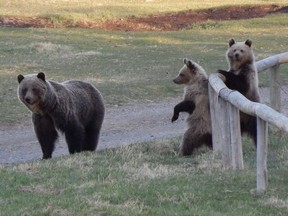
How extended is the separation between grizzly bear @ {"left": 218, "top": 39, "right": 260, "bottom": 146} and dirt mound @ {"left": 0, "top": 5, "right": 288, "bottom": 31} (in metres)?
18.9

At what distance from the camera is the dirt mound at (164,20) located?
29156 millimetres

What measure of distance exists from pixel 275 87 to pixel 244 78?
4.41 feet

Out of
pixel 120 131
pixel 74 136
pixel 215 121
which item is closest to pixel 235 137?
pixel 215 121

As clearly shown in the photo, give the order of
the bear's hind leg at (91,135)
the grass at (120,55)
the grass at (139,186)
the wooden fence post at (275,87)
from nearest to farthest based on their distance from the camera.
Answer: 1. the grass at (139,186)
2. the wooden fence post at (275,87)
3. the bear's hind leg at (91,135)
4. the grass at (120,55)

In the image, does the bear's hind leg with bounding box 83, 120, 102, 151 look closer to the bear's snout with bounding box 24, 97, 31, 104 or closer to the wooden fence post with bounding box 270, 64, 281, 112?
the bear's snout with bounding box 24, 97, 31, 104

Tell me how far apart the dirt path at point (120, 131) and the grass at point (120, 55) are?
68cm

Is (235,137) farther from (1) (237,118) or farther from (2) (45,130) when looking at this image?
(2) (45,130)

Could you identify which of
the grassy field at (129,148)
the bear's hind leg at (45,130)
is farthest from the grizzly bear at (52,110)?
the grassy field at (129,148)

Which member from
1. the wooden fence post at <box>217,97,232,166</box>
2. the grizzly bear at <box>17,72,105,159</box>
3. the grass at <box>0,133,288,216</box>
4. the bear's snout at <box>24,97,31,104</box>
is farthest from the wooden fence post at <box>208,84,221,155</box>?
the bear's snout at <box>24,97,31,104</box>

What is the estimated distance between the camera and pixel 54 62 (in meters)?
20.3

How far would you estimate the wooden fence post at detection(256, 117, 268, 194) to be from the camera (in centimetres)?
703

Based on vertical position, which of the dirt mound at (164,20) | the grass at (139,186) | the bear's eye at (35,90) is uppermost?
the bear's eye at (35,90)

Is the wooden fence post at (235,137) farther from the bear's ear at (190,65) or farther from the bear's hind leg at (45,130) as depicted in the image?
the bear's hind leg at (45,130)

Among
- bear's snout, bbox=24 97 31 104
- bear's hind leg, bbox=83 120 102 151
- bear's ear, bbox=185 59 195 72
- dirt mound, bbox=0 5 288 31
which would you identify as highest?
bear's ear, bbox=185 59 195 72
